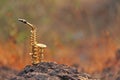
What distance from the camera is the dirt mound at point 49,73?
3344 mm

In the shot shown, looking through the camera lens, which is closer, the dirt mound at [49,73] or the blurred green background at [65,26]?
the dirt mound at [49,73]

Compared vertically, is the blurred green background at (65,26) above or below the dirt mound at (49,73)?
above

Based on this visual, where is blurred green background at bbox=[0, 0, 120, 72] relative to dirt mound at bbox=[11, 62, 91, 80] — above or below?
above

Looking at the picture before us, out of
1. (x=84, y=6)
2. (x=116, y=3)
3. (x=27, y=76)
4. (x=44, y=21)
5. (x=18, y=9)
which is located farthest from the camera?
(x=84, y=6)

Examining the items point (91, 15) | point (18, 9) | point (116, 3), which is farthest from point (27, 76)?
point (91, 15)

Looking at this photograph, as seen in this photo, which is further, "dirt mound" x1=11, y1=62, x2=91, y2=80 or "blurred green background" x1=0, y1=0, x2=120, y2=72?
"blurred green background" x1=0, y1=0, x2=120, y2=72

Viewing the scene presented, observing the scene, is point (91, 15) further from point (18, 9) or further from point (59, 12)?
point (18, 9)

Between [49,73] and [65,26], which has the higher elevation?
[65,26]

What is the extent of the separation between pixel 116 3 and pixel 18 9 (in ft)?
9.28

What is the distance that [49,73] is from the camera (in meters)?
3.43

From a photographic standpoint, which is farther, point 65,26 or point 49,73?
point 65,26

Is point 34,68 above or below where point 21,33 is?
below

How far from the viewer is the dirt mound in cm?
334

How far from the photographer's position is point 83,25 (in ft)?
35.7
